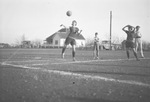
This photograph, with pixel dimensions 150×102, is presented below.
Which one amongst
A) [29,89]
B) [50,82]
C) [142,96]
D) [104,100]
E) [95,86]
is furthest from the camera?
[50,82]

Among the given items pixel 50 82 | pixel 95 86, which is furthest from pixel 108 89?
pixel 50 82

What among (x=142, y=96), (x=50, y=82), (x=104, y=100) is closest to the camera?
(x=104, y=100)

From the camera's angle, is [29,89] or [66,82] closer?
[29,89]

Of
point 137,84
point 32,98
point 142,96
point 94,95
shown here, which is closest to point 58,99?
point 32,98

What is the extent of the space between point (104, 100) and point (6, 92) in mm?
1608

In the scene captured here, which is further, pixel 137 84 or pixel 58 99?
pixel 137 84

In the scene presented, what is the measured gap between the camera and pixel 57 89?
127 inches

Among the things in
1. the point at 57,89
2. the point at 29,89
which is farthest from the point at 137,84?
the point at 29,89

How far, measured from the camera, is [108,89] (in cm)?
324

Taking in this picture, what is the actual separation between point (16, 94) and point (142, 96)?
2013 mm

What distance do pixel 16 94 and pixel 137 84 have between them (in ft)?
7.78

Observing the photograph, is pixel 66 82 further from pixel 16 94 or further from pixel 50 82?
pixel 16 94

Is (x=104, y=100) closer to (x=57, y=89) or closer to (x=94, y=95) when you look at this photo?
(x=94, y=95)

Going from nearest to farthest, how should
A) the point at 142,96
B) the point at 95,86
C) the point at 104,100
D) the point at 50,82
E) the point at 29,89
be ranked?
the point at 104,100 < the point at 142,96 < the point at 29,89 < the point at 95,86 < the point at 50,82
